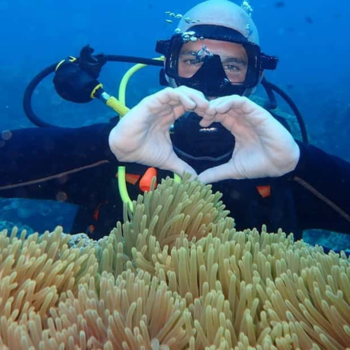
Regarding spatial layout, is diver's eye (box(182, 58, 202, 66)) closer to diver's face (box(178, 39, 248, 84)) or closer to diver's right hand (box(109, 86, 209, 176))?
diver's face (box(178, 39, 248, 84))

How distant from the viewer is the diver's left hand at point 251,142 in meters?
2.09

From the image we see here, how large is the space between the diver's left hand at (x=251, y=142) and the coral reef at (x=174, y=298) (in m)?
0.90

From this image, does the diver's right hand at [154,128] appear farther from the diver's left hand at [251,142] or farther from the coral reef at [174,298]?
the coral reef at [174,298]

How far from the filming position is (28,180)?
245cm

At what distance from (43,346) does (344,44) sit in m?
69.2

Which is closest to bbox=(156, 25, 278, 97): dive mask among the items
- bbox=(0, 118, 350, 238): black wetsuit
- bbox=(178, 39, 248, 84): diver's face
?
bbox=(178, 39, 248, 84): diver's face

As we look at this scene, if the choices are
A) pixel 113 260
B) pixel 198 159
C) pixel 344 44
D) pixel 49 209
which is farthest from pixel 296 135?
pixel 344 44

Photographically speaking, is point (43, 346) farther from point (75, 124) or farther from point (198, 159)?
point (75, 124)

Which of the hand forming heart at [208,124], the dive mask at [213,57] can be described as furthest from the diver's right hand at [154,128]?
the dive mask at [213,57]

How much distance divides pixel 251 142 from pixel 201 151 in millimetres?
359

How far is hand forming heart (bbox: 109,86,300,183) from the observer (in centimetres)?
204

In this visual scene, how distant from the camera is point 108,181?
9.07 ft

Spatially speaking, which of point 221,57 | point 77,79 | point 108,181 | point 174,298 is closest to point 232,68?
point 221,57

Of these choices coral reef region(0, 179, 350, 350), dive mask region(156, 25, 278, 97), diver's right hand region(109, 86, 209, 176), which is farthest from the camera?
dive mask region(156, 25, 278, 97)
